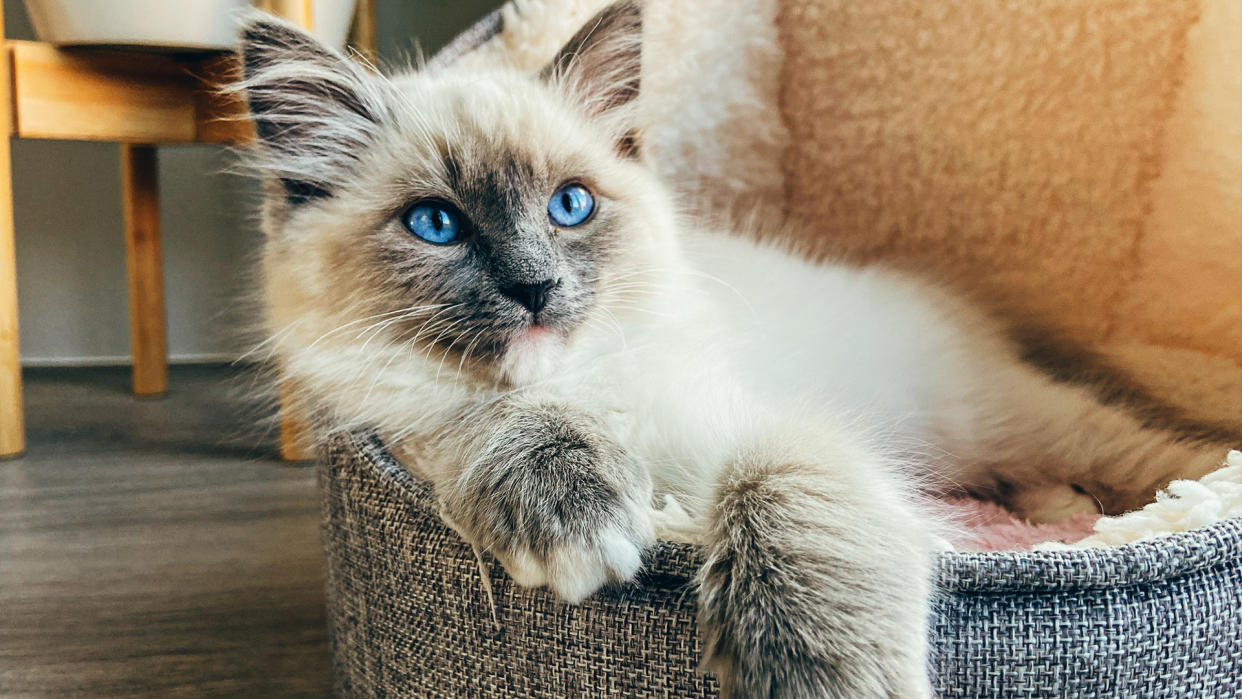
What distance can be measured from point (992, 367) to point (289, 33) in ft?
3.90

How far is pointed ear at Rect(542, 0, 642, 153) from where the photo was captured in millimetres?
1293

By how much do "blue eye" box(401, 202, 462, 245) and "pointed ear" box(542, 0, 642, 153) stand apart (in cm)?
33

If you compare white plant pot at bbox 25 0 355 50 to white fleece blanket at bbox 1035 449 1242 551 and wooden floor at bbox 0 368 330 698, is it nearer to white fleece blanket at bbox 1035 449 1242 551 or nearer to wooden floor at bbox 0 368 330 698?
wooden floor at bbox 0 368 330 698

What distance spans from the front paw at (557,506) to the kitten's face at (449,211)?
0.51ft

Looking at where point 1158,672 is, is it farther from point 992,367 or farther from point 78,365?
point 78,365

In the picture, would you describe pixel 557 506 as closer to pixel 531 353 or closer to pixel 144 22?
pixel 531 353

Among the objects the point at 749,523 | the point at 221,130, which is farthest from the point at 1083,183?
→ the point at 221,130

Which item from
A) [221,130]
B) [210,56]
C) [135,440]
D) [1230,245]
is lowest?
[135,440]

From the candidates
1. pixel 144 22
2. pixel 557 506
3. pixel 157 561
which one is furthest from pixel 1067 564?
pixel 144 22

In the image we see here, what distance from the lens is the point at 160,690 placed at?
4.41ft

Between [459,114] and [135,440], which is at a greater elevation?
[459,114]

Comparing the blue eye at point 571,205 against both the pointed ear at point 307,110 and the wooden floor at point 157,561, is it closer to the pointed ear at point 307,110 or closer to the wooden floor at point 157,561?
the pointed ear at point 307,110

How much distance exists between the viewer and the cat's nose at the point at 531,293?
0.99m

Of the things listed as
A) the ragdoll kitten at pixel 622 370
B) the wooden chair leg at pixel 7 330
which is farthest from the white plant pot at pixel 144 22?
the ragdoll kitten at pixel 622 370
